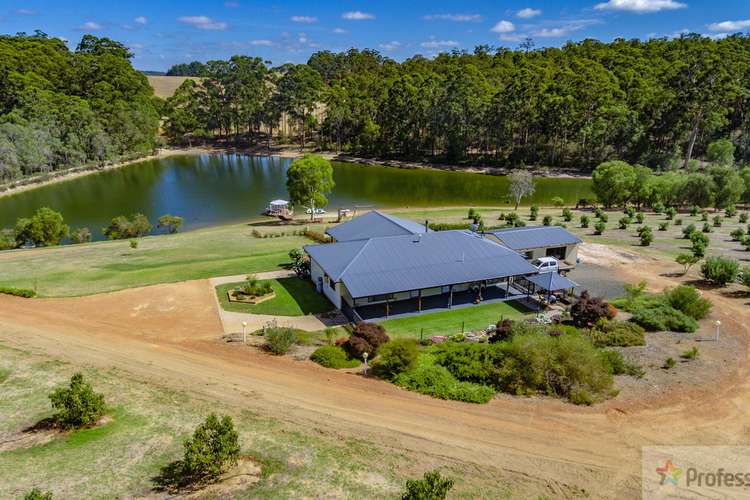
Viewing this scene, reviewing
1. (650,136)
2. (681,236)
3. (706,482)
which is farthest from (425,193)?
(706,482)

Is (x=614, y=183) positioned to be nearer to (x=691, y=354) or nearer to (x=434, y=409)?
(x=691, y=354)

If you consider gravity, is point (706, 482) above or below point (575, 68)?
below

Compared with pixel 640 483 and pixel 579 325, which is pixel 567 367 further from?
pixel 579 325

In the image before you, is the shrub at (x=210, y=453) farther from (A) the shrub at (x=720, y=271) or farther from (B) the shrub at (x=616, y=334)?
(A) the shrub at (x=720, y=271)

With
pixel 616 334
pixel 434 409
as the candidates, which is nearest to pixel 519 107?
pixel 616 334

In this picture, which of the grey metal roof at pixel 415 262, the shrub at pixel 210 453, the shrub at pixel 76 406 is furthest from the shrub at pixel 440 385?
the shrub at pixel 76 406

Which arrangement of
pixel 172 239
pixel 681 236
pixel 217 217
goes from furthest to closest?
pixel 217 217, pixel 681 236, pixel 172 239

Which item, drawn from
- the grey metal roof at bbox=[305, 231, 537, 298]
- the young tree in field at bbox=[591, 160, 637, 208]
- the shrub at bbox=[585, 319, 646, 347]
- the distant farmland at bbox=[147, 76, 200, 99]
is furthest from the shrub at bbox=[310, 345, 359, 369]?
the distant farmland at bbox=[147, 76, 200, 99]
